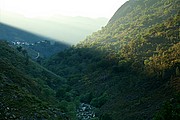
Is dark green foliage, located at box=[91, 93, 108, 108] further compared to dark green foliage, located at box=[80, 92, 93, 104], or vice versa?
dark green foliage, located at box=[80, 92, 93, 104]

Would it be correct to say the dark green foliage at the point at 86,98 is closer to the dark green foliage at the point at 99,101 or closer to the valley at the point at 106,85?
the valley at the point at 106,85

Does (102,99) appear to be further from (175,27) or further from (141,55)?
(175,27)

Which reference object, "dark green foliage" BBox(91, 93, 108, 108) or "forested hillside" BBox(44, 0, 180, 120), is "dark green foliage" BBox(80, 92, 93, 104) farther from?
"dark green foliage" BBox(91, 93, 108, 108)

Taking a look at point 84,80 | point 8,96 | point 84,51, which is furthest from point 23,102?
point 84,51

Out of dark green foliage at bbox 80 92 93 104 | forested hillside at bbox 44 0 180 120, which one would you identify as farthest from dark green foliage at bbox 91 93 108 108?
dark green foliage at bbox 80 92 93 104

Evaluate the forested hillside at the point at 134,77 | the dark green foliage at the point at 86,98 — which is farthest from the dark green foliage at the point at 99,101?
the dark green foliage at the point at 86,98

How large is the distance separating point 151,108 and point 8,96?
3704 centimetres

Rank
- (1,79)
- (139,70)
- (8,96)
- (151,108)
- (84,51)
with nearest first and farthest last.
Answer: (8,96) < (1,79) < (151,108) < (139,70) < (84,51)

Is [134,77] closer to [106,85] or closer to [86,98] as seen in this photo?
[106,85]

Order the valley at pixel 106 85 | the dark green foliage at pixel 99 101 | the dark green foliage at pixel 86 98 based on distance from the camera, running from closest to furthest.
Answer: the valley at pixel 106 85, the dark green foliage at pixel 99 101, the dark green foliage at pixel 86 98

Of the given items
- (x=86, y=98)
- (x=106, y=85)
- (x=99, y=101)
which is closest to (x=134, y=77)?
(x=106, y=85)

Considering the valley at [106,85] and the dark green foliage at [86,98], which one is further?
the dark green foliage at [86,98]

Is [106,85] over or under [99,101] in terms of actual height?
over

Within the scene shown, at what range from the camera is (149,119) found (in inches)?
3036
